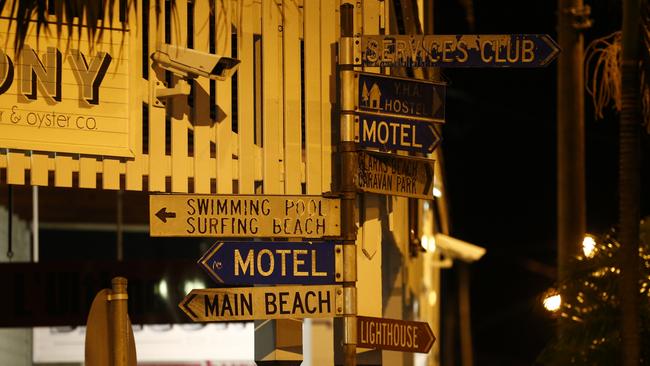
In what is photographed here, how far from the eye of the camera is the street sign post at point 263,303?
8.38 m

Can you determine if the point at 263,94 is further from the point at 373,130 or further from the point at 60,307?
the point at 60,307

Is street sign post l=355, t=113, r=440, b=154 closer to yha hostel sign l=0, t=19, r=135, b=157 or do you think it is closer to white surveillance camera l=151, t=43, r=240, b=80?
white surveillance camera l=151, t=43, r=240, b=80

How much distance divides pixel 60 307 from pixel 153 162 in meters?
6.85

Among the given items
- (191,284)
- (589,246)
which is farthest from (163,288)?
(589,246)

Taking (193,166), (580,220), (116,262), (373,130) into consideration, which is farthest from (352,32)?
(116,262)

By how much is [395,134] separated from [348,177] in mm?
476

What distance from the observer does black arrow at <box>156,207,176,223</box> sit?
8.41 m

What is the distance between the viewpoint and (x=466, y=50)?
344 inches

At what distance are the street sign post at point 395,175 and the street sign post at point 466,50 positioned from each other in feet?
2.05

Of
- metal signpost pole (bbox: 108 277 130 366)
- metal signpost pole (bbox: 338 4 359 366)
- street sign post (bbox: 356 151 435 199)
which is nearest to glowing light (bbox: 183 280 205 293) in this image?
street sign post (bbox: 356 151 435 199)

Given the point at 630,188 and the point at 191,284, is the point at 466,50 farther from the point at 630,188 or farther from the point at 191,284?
the point at 191,284

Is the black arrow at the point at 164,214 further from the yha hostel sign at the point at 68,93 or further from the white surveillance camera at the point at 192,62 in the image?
the white surveillance camera at the point at 192,62

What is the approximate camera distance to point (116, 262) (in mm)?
15828

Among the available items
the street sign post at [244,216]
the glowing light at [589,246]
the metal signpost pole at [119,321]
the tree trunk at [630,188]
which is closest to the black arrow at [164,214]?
the street sign post at [244,216]
